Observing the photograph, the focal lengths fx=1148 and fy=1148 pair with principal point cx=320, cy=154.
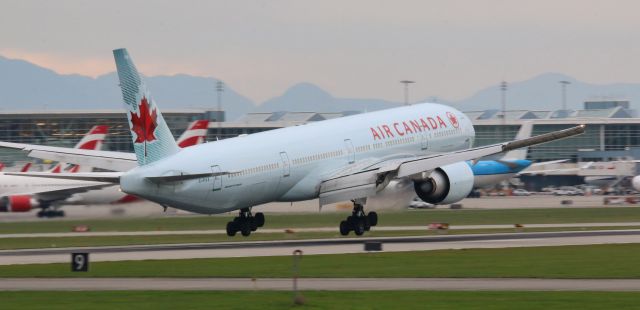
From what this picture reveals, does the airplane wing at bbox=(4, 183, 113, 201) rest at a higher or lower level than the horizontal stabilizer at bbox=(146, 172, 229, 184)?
lower

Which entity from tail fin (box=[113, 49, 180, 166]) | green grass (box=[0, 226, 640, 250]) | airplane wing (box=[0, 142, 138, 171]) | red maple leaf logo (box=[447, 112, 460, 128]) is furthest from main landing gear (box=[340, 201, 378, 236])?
tail fin (box=[113, 49, 180, 166])

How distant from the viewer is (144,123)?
47406mm

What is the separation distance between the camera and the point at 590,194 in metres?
130

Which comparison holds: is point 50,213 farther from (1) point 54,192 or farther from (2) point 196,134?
(2) point 196,134

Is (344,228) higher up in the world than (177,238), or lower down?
higher up

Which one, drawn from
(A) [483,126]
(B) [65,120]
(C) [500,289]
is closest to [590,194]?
(A) [483,126]

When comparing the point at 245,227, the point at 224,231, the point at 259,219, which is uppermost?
the point at 259,219

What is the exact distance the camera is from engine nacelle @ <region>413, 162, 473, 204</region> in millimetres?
56719

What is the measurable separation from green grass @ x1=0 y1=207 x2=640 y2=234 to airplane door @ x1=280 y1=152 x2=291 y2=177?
13.9 m

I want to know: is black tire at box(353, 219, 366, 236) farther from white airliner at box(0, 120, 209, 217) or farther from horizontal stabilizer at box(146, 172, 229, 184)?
white airliner at box(0, 120, 209, 217)

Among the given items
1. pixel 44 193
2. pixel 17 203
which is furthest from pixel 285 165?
pixel 44 193
